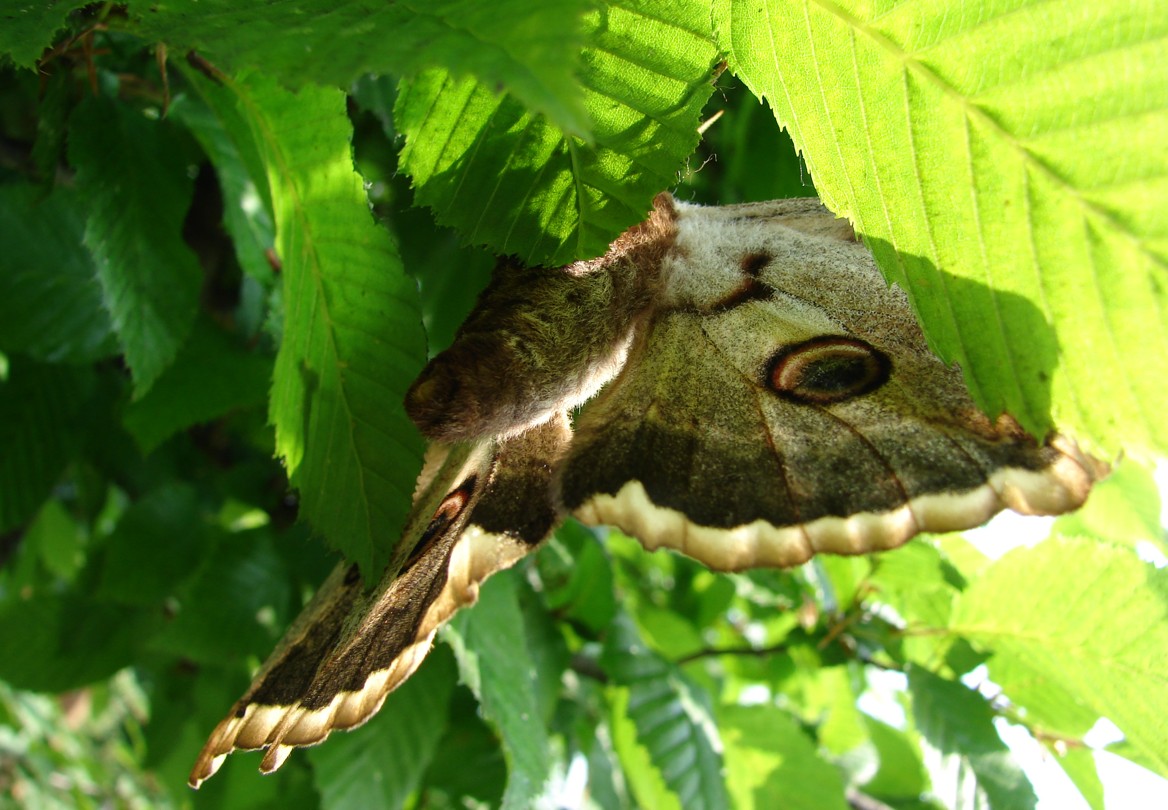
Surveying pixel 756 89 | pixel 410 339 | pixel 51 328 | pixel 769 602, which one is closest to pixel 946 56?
pixel 756 89

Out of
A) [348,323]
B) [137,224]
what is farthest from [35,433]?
[348,323]

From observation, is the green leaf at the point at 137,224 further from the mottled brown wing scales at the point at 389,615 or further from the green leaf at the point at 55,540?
the green leaf at the point at 55,540

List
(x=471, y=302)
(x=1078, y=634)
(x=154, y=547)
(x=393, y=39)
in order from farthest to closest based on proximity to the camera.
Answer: (x=154, y=547), (x=1078, y=634), (x=471, y=302), (x=393, y=39)

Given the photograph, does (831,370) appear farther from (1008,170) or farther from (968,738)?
(968,738)

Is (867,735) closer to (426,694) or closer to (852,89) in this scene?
(426,694)

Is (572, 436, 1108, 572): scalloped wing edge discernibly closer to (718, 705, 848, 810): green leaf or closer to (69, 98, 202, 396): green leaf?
(69, 98, 202, 396): green leaf

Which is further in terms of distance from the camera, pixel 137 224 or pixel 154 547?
pixel 154 547

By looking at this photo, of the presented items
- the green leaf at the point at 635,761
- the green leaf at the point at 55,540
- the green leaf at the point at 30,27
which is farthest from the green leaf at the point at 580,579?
the green leaf at the point at 55,540
